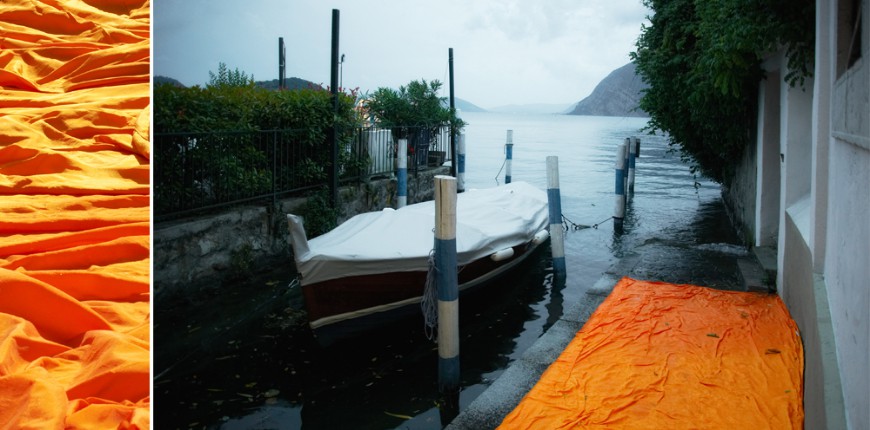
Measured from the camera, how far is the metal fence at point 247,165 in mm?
6480

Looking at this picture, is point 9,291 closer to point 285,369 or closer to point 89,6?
point 89,6

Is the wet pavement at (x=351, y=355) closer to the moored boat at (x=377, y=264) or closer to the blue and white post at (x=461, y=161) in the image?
the moored boat at (x=377, y=264)

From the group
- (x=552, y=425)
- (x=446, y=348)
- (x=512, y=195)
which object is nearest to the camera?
(x=552, y=425)

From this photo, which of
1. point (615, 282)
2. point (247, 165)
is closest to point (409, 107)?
point (247, 165)

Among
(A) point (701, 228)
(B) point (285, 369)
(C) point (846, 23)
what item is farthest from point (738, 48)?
(A) point (701, 228)

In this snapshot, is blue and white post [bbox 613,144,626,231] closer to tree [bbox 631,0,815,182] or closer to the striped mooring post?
tree [bbox 631,0,815,182]

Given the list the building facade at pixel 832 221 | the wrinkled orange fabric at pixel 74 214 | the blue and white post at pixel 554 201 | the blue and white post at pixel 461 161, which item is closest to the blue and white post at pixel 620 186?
the blue and white post at pixel 554 201

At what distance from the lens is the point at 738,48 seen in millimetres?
5504

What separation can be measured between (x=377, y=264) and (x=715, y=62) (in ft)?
12.1

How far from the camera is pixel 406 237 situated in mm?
5832

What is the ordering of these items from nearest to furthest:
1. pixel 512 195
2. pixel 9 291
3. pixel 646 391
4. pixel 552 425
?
pixel 9 291 → pixel 552 425 → pixel 646 391 → pixel 512 195

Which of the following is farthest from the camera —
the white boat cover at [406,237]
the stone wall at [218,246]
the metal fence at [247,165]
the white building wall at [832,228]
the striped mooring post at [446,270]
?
the metal fence at [247,165]

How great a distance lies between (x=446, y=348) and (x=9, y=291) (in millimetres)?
3170

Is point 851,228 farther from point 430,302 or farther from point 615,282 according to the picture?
point 615,282
